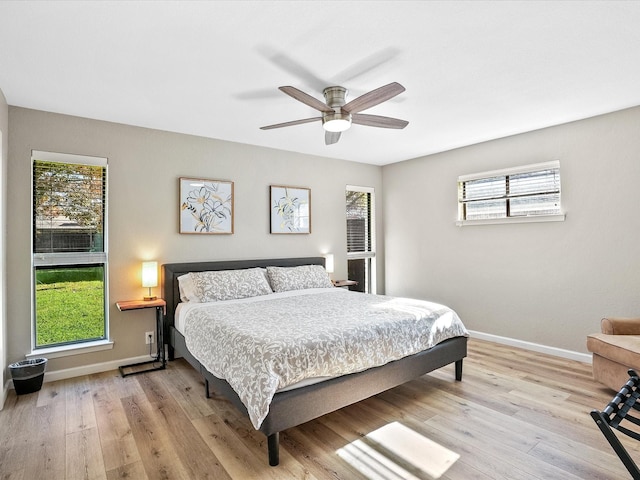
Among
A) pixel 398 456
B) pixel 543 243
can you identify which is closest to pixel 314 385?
pixel 398 456

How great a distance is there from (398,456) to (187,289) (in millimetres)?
2623

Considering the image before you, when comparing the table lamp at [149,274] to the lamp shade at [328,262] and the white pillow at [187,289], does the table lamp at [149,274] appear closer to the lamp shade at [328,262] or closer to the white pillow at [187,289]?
the white pillow at [187,289]

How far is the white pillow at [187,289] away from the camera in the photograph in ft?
12.2

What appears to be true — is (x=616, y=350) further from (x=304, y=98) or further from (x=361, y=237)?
(x=361, y=237)

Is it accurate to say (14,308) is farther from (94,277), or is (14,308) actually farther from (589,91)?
(589,91)

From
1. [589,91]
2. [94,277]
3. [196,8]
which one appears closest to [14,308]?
[94,277]

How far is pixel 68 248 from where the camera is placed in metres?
3.53

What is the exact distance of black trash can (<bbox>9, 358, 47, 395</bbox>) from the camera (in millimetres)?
3027

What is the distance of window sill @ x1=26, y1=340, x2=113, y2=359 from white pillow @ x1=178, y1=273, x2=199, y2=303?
86 cm

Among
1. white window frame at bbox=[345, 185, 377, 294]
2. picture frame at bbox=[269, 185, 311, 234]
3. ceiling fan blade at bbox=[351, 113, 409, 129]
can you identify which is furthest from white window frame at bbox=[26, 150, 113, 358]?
white window frame at bbox=[345, 185, 377, 294]

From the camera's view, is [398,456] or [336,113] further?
[336,113]

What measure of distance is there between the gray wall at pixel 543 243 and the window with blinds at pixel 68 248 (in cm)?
421

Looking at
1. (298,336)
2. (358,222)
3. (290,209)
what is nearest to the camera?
(298,336)

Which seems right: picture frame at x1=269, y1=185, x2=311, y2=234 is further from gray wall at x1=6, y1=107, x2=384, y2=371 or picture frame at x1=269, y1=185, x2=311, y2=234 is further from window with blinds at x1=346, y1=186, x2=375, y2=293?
window with blinds at x1=346, y1=186, x2=375, y2=293
